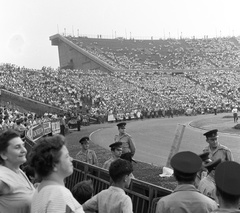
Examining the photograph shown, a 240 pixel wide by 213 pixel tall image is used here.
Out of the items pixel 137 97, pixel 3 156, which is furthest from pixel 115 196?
pixel 137 97

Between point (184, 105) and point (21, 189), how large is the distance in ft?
159

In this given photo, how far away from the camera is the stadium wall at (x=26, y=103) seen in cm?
3588

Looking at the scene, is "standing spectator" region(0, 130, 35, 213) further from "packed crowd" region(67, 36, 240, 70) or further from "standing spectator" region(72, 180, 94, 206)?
"packed crowd" region(67, 36, 240, 70)

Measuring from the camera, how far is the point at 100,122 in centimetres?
4075

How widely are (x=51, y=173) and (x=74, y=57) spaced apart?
73.9m

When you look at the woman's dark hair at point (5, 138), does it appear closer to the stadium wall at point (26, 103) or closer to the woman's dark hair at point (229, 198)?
the woman's dark hair at point (229, 198)

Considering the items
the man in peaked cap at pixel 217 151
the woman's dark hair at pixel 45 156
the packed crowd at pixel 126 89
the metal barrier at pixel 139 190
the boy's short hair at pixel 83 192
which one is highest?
the woman's dark hair at pixel 45 156

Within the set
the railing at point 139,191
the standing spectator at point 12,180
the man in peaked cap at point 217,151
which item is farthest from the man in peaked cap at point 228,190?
the man in peaked cap at point 217,151

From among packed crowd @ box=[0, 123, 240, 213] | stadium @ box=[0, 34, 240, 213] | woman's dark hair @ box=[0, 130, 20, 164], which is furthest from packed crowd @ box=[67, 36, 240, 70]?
woman's dark hair @ box=[0, 130, 20, 164]

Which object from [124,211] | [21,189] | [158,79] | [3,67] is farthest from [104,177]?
[158,79]

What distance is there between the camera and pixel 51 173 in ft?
9.40

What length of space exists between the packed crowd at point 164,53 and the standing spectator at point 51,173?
206 ft

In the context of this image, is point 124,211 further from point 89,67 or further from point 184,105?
point 89,67

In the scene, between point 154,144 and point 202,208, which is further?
point 154,144
